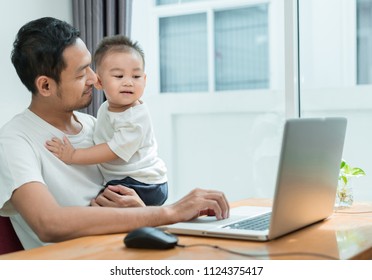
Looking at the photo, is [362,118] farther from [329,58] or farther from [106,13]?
[106,13]

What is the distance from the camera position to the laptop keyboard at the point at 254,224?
1.52 metres

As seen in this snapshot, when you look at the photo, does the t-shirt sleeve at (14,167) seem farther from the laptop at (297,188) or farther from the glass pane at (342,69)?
the glass pane at (342,69)

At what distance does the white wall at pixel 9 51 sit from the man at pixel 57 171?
3.40 feet

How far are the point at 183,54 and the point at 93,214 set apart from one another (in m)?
2.60

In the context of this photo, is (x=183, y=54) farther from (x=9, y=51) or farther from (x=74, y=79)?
(x=74, y=79)

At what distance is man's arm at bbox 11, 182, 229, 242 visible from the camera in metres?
1.58

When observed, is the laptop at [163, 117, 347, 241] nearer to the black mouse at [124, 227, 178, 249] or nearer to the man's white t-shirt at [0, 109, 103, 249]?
the black mouse at [124, 227, 178, 249]

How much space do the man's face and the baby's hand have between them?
0.14 metres

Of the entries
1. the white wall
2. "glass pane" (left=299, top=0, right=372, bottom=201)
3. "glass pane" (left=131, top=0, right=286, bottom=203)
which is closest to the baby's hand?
the white wall

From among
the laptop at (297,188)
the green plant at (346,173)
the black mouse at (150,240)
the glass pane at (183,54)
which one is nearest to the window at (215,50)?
the glass pane at (183,54)

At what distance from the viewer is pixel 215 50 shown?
3.94 metres

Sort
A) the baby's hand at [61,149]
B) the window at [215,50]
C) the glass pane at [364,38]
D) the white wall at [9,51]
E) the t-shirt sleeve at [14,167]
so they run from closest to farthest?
the t-shirt sleeve at [14,167], the baby's hand at [61,149], the white wall at [9,51], the glass pane at [364,38], the window at [215,50]
